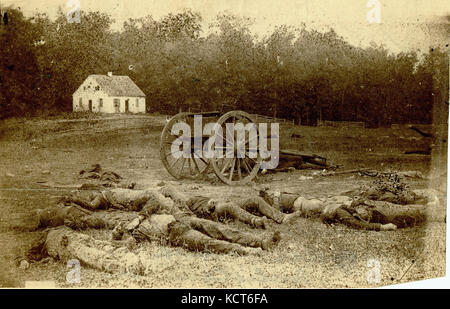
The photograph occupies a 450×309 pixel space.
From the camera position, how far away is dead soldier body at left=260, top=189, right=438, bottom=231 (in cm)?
702

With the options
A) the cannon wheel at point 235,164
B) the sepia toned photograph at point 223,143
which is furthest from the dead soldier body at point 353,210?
the cannon wheel at point 235,164

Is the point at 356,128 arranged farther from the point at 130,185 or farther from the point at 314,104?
the point at 130,185

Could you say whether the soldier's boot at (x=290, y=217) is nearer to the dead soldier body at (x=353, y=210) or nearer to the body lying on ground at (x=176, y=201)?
the body lying on ground at (x=176, y=201)

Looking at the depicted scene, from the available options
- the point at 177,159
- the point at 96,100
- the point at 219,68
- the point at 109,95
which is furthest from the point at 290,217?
the point at 96,100

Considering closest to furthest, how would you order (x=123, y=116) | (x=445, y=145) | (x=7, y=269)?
(x=7, y=269) < (x=123, y=116) < (x=445, y=145)

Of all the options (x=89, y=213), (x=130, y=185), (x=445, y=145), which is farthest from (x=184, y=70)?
(x=445, y=145)

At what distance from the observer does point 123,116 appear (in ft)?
23.2

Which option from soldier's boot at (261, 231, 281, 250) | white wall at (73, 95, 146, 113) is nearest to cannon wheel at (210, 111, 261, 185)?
soldier's boot at (261, 231, 281, 250)

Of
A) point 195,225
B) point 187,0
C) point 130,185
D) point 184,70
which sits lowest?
point 195,225

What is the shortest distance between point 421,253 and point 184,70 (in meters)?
4.33

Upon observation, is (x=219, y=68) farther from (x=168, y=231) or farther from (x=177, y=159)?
(x=168, y=231)

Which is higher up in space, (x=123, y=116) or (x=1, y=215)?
(x=123, y=116)

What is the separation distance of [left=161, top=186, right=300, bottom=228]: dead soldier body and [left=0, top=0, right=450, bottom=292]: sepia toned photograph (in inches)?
0.8

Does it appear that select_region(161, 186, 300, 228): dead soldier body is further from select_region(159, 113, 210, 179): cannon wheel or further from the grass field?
select_region(159, 113, 210, 179): cannon wheel
